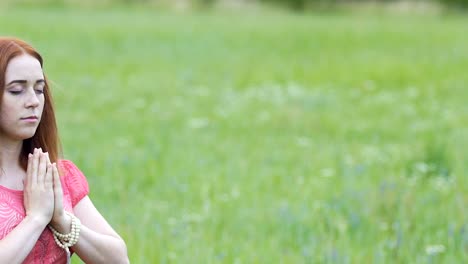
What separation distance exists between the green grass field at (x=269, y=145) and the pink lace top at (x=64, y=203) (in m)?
0.38

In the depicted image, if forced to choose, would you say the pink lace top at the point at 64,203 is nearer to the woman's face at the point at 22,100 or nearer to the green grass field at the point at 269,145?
the woman's face at the point at 22,100

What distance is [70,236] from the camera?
2.86m

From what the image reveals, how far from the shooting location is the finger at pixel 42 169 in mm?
2803

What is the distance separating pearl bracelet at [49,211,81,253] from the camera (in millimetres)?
2859

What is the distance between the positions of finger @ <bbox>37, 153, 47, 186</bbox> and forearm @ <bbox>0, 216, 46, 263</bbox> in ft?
0.38

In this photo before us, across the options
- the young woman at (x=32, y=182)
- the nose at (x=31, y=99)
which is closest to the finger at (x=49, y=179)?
the young woman at (x=32, y=182)

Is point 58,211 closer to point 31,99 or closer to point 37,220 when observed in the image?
point 37,220

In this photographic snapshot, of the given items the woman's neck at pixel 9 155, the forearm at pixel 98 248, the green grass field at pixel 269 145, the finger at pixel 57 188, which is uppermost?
the woman's neck at pixel 9 155

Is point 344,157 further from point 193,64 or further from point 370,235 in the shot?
point 193,64

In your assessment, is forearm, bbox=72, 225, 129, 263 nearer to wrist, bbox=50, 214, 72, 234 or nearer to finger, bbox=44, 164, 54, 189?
wrist, bbox=50, 214, 72, 234

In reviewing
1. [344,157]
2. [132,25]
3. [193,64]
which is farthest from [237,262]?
[132,25]

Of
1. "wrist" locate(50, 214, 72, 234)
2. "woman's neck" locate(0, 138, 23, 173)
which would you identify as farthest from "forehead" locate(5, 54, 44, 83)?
"wrist" locate(50, 214, 72, 234)

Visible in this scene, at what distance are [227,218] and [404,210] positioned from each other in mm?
1166

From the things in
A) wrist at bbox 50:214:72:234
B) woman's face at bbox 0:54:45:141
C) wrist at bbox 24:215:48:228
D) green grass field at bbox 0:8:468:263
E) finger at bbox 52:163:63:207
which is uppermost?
woman's face at bbox 0:54:45:141
